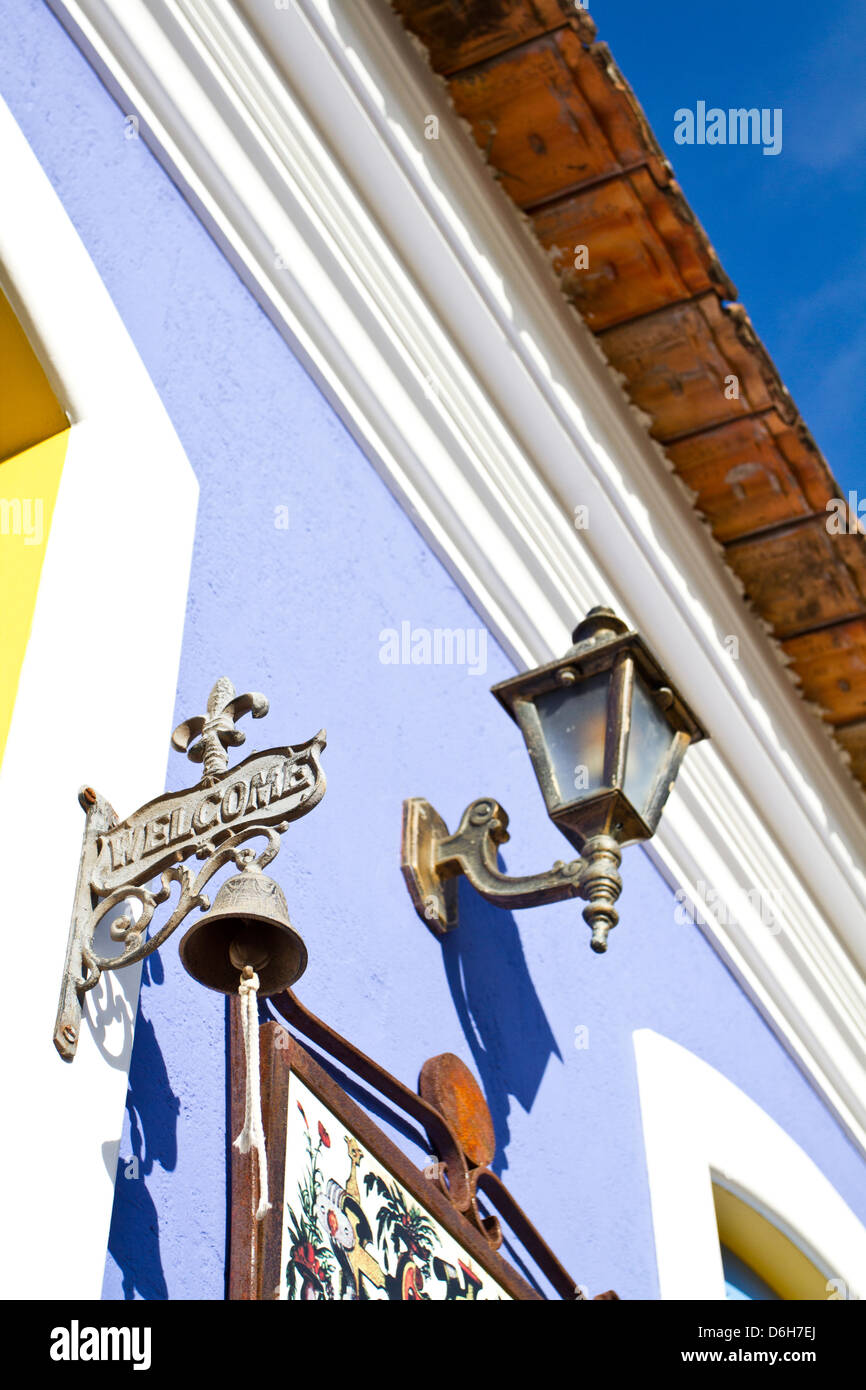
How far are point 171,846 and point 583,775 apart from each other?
1.07 m

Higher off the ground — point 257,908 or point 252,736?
point 252,736

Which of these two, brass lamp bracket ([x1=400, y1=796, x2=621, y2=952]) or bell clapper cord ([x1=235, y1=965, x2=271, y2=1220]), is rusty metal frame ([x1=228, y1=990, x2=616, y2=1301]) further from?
brass lamp bracket ([x1=400, y1=796, x2=621, y2=952])

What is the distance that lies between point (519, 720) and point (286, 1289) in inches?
49.7

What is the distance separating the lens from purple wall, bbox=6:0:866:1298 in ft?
9.59

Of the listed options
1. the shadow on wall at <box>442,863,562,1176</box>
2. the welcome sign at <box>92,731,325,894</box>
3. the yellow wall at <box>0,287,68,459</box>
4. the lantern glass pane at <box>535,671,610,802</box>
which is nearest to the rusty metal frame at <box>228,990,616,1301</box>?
the shadow on wall at <box>442,863,562,1176</box>

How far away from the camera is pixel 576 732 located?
3.24 metres

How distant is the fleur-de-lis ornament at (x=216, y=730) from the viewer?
7.80 feet

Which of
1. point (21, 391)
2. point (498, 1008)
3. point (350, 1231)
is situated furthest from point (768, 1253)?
point (21, 391)

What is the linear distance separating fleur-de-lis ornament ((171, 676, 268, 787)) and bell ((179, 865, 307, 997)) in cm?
17

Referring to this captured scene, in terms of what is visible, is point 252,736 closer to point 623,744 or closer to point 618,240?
point 623,744

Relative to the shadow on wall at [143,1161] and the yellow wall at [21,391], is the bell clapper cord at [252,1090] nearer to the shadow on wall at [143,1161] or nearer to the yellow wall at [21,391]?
the shadow on wall at [143,1161]

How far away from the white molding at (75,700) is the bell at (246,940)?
5.5 inches

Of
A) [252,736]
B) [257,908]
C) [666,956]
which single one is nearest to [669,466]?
[666,956]

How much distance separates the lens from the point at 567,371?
4527 mm
